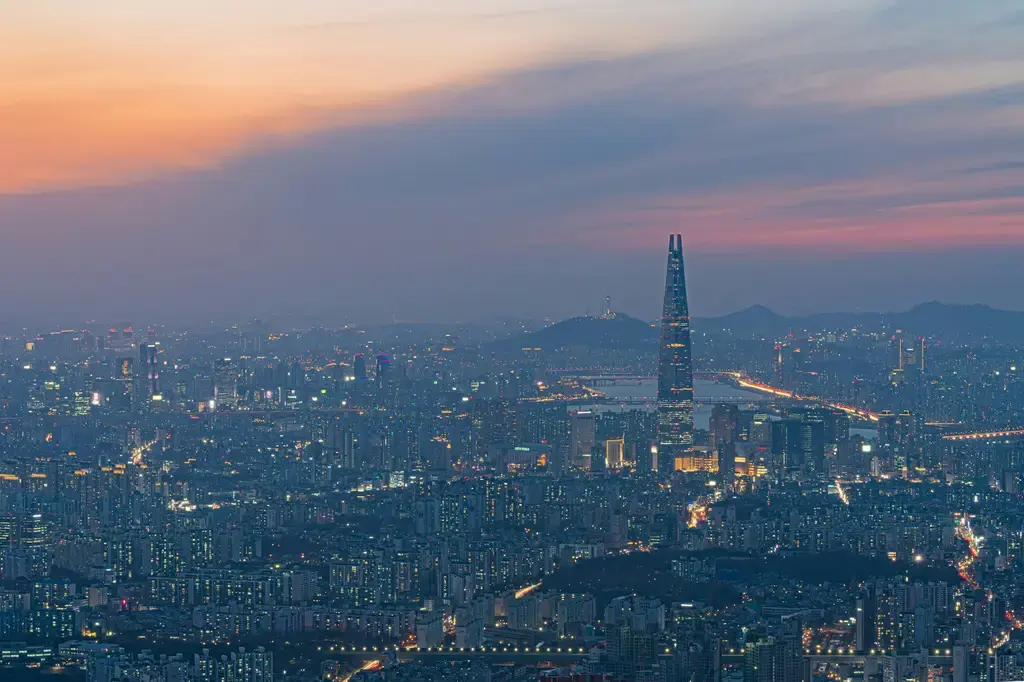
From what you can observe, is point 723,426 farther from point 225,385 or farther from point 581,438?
point 225,385

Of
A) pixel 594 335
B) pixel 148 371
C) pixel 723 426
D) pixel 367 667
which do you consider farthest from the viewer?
pixel 594 335

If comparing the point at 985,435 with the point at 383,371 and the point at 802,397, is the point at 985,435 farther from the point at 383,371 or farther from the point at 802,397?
the point at 383,371

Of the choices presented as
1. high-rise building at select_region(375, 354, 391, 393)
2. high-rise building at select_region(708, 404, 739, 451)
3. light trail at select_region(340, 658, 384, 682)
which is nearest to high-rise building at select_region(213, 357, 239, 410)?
high-rise building at select_region(375, 354, 391, 393)

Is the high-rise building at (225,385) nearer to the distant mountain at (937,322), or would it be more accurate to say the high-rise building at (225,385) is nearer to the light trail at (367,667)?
the distant mountain at (937,322)

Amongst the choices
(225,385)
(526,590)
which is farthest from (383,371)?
(526,590)

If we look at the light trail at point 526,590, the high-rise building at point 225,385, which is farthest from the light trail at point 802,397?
the light trail at point 526,590

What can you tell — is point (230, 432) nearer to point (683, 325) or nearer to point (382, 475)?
point (382, 475)

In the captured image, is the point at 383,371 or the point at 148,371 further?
the point at 383,371

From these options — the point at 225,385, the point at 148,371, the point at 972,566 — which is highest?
the point at 148,371

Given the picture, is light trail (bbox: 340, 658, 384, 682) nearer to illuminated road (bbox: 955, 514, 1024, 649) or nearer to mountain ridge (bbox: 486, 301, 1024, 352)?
illuminated road (bbox: 955, 514, 1024, 649)

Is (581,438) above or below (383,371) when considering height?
below

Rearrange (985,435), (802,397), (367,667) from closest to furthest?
(367,667) → (985,435) → (802,397)
